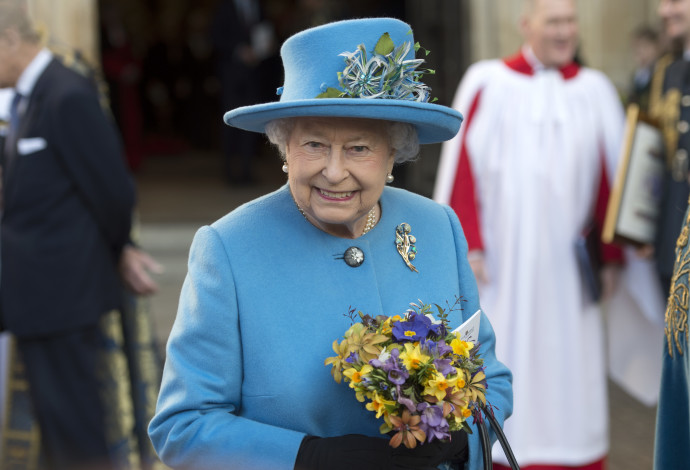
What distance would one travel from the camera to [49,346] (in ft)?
Answer: 12.8

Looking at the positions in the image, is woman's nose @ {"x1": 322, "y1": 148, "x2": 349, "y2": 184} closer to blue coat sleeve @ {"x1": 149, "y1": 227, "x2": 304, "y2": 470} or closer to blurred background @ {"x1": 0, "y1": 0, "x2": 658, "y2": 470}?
blue coat sleeve @ {"x1": 149, "y1": 227, "x2": 304, "y2": 470}

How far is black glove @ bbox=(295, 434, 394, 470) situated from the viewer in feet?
6.25

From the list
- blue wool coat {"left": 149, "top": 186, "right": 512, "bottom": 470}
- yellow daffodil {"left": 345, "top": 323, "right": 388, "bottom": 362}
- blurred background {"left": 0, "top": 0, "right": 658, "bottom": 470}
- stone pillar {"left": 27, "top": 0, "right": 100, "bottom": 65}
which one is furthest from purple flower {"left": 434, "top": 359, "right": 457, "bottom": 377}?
stone pillar {"left": 27, "top": 0, "right": 100, "bottom": 65}

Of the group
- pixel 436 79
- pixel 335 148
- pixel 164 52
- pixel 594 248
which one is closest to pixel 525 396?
pixel 594 248

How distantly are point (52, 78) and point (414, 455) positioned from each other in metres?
2.52

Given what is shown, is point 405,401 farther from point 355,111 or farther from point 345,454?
point 355,111

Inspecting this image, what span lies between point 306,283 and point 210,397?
1.02 feet

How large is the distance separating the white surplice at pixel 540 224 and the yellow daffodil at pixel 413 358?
2.57 m

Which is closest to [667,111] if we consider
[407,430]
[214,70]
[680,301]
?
[680,301]

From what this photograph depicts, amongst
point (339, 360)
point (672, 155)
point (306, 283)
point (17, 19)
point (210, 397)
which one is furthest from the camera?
point (672, 155)

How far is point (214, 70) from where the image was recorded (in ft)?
54.3

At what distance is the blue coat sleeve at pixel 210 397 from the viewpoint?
1.97 m

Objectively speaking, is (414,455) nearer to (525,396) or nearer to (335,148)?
(335,148)

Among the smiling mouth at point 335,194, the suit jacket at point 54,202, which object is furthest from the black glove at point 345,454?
the suit jacket at point 54,202
